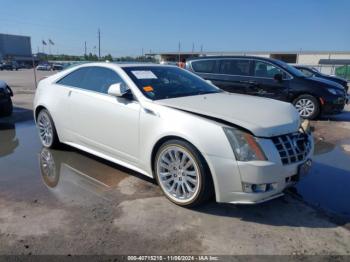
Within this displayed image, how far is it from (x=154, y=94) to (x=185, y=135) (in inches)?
34.9

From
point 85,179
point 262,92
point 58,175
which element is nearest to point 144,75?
point 85,179

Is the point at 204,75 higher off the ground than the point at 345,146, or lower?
higher

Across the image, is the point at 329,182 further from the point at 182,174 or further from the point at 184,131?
the point at 184,131

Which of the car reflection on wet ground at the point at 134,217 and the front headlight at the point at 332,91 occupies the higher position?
the front headlight at the point at 332,91

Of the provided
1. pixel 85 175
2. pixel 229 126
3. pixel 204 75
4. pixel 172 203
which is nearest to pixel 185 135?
pixel 229 126

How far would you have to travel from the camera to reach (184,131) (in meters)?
3.22

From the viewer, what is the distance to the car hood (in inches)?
122

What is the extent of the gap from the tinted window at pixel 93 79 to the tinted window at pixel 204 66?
17.8 feet

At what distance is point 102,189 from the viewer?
388cm

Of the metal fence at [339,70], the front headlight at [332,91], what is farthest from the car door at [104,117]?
the metal fence at [339,70]

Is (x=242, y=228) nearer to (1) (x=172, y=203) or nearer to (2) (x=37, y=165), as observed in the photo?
(1) (x=172, y=203)

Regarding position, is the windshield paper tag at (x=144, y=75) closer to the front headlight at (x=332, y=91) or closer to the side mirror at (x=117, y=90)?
the side mirror at (x=117, y=90)

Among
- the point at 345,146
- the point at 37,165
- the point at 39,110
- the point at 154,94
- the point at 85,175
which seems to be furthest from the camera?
the point at 345,146

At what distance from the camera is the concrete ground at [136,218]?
2760 mm
